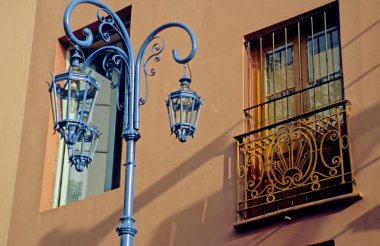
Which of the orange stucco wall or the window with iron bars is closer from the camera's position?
the orange stucco wall

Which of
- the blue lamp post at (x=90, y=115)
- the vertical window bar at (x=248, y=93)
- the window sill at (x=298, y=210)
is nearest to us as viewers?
the blue lamp post at (x=90, y=115)

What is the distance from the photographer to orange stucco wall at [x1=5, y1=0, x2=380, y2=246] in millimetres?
9865

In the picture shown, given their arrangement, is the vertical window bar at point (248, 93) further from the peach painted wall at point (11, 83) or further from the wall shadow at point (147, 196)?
the peach painted wall at point (11, 83)

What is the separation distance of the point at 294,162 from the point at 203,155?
4.04 feet

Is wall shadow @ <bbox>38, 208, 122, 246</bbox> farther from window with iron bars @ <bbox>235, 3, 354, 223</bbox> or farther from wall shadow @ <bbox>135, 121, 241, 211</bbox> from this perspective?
window with iron bars @ <bbox>235, 3, 354, 223</bbox>

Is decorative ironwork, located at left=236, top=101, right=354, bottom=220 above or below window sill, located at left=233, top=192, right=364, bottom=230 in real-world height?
above

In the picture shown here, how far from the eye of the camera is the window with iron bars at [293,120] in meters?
10.1

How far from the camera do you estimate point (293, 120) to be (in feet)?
34.3

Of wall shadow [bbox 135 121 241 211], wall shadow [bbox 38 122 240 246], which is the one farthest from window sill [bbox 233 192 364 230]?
wall shadow [bbox 135 121 241 211]

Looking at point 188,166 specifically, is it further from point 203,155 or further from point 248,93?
point 248,93

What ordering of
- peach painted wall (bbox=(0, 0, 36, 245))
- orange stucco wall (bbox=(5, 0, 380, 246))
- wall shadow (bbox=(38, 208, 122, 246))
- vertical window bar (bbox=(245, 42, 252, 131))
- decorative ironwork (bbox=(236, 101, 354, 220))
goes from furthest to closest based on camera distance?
peach painted wall (bbox=(0, 0, 36, 245)) < wall shadow (bbox=(38, 208, 122, 246)) < vertical window bar (bbox=(245, 42, 252, 131)) < decorative ironwork (bbox=(236, 101, 354, 220)) < orange stucco wall (bbox=(5, 0, 380, 246))

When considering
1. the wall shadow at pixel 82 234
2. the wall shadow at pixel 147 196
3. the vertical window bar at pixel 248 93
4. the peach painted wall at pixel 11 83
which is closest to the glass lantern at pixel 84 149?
the wall shadow at pixel 147 196

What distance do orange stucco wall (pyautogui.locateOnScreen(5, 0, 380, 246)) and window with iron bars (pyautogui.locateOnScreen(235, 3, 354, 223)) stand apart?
0.51ft

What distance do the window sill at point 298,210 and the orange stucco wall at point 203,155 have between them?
0.22 ft
